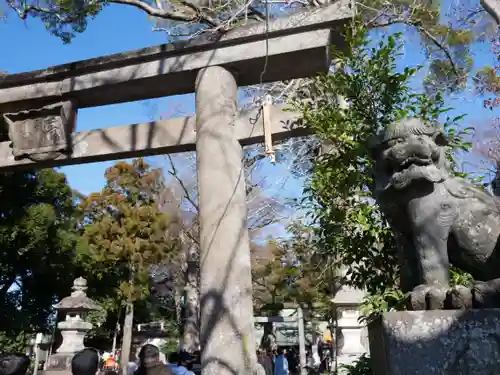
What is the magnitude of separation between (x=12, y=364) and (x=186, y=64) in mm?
3881

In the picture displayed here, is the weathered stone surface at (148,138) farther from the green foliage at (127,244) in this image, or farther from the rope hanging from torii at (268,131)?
the green foliage at (127,244)

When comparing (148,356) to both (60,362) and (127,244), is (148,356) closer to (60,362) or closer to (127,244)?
(60,362)

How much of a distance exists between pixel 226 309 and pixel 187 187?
33.4ft

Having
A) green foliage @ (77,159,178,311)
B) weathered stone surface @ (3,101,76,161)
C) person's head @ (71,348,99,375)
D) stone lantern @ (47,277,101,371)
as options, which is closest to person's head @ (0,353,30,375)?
person's head @ (71,348,99,375)

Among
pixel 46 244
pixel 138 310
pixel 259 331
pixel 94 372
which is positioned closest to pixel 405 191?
pixel 94 372

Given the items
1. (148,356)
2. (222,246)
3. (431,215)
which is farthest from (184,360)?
(431,215)

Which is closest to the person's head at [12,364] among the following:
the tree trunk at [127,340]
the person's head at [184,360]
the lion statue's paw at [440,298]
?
the lion statue's paw at [440,298]

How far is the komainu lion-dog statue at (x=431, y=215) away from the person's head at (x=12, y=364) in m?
2.26

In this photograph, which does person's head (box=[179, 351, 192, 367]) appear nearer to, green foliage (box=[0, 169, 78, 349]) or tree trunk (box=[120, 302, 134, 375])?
green foliage (box=[0, 169, 78, 349])

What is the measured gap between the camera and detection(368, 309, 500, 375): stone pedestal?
2.10 m

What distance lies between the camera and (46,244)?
48.7 ft

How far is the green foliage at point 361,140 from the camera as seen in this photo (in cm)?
486

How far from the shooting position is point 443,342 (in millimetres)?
2162

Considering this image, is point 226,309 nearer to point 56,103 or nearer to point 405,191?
point 405,191
